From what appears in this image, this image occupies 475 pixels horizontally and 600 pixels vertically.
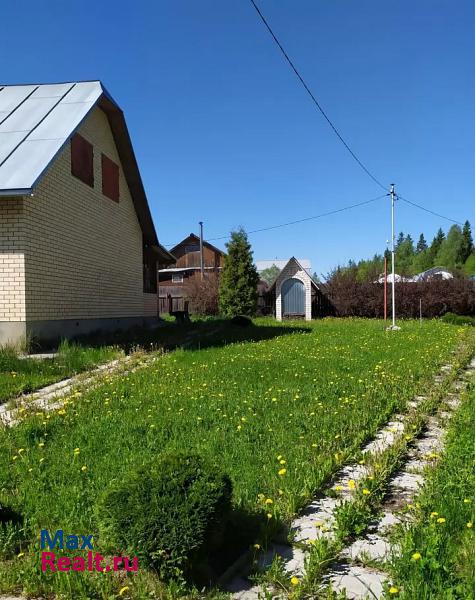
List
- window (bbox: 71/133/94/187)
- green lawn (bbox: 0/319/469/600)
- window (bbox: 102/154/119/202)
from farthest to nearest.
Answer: window (bbox: 102/154/119/202) → window (bbox: 71/133/94/187) → green lawn (bbox: 0/319/469/600)

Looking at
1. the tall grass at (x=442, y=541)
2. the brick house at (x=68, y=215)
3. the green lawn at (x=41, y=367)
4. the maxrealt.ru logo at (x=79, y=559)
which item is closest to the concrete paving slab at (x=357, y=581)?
the tall grass at (x=442, y=541)

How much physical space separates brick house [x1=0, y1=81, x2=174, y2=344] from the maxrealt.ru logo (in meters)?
7.63

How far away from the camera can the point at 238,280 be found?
26516 millimetres

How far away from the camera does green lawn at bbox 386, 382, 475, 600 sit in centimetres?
238

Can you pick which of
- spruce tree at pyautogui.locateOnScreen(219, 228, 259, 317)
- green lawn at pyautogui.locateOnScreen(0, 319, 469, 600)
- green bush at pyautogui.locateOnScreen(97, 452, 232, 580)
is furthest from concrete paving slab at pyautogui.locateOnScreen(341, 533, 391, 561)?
spruce tree at pyautogui.locateOnScreen(219, 228, 259, 317)

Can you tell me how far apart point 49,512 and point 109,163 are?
43.7 feet

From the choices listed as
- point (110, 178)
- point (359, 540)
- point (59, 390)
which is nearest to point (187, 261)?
point (110, 178)

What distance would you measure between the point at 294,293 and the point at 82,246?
15.4 m

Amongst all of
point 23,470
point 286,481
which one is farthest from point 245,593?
point 23,470

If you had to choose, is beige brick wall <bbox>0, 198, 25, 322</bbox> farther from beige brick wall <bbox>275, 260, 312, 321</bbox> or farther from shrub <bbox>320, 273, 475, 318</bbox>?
shrub <bbox>320, 273, 475, 318</bbox>

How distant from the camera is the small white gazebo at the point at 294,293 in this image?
26453mm

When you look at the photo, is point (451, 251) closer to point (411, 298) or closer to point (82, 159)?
point (411, 298)

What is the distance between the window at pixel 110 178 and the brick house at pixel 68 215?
3 centimetres

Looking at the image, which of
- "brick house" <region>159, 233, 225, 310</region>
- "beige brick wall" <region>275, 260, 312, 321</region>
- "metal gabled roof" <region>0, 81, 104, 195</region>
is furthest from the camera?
"brick house" <region>159, 233, 225, 310</region>
